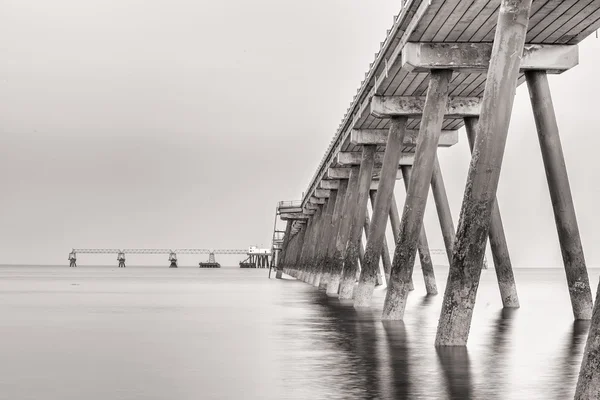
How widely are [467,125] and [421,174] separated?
21.1 feet

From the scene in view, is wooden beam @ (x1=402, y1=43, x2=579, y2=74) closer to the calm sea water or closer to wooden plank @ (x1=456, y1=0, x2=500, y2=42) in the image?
wooden plank @ (x1=456, y1=0, x2=500, y2=42)

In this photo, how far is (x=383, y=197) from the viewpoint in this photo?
2077 cm

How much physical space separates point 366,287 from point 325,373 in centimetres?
1222

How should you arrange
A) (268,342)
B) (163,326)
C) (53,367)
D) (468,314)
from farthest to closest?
1. (163,326)
2. (268,342)
3. (468,314)
4. (53,367)

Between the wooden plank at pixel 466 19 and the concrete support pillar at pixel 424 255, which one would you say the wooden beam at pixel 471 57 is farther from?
the concrete support pillar at pixel 424 255

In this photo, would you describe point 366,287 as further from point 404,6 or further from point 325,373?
point 325,373

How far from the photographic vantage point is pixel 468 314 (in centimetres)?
1197

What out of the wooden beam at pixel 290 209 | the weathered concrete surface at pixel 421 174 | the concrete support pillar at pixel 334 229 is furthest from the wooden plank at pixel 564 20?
the wooden beam at pixel 290 209

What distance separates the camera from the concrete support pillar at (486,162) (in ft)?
38.4

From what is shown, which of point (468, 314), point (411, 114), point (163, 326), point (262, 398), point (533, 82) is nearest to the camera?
point (262, 398)

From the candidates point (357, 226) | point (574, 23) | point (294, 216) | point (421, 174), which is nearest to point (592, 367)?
point (421, 174)

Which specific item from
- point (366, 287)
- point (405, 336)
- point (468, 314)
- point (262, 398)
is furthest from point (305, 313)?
point (262, 398)

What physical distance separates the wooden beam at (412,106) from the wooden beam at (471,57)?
4509 mm

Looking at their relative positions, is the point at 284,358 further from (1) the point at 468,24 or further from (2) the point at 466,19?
(1) the point at 468,24
